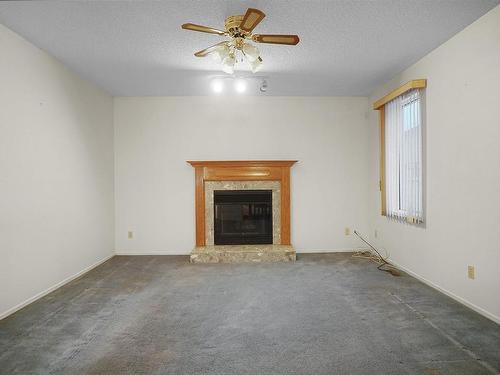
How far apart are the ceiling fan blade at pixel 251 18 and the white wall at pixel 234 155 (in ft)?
8.91

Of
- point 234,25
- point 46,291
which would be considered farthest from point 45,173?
point 234,25

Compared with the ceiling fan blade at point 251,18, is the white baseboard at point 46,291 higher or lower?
lower

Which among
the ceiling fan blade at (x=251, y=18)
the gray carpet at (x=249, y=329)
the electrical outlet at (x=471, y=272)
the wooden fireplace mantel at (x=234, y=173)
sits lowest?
the gray carpet at (x=249, y=329)

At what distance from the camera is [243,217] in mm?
4859

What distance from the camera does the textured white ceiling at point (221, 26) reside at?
7.77 feet

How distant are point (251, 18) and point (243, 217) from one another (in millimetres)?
3239

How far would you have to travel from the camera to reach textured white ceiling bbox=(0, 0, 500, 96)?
2.37 metres

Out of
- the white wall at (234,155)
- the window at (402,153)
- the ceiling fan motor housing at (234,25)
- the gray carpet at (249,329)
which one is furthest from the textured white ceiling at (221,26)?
the gray carpet at (249,329)

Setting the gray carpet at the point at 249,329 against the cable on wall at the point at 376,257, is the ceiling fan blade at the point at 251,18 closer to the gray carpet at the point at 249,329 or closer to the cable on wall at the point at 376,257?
the gray carpet at the point at 249,329

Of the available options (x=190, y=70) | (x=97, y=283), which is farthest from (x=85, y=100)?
(x=97, y=283)

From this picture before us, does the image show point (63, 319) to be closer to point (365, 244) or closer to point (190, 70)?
point (190, 70)

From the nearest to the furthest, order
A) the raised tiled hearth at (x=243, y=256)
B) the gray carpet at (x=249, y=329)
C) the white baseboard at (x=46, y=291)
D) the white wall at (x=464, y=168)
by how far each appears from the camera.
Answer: the gray carpet at (x=249, y=329) < the white wall at (x=464, y=168) < the white baseboard at (x=46, y=291) < the raised tiled hearth at (x=243, y=256)

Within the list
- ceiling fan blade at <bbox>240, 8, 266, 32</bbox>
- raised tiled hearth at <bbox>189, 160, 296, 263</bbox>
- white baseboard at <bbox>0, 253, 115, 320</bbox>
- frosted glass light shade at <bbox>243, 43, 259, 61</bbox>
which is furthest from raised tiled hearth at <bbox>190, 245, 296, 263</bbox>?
ceiling fan blade at <bbox>240, 8, 266, 32</bbox>

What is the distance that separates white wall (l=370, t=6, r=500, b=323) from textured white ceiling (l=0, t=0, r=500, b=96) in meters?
0.25
